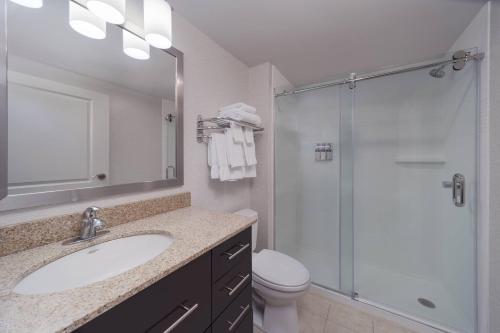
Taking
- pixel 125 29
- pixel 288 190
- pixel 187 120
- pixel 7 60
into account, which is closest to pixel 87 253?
pixel 7 60

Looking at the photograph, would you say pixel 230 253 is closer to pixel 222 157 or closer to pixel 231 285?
pixel 231 285

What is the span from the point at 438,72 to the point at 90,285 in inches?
95.8

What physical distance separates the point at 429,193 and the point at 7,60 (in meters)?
2.91

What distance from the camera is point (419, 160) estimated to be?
5.99 feet

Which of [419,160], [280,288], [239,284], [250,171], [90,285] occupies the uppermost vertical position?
[419,160]

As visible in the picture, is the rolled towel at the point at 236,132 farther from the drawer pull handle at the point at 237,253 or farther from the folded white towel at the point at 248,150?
the drawer pull handle at the point at 237,253

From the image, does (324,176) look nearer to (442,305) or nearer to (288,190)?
(288,190)

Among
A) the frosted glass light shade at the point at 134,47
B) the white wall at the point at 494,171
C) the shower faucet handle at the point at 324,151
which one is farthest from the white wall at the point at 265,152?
the white wall at the point at 494,171

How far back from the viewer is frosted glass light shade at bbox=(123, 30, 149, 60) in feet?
3.26

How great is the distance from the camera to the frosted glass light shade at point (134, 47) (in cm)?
99

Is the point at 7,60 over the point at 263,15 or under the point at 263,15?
under

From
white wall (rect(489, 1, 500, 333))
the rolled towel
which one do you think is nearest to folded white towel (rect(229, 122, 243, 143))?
the rolled towel

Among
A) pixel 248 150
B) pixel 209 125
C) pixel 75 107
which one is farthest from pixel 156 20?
pixel 248 150

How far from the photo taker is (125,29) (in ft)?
3.24
